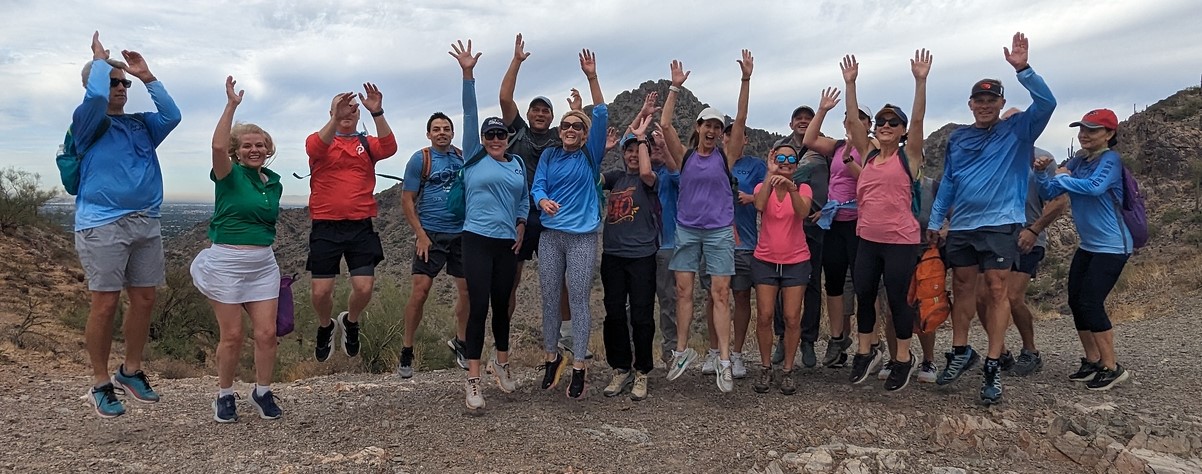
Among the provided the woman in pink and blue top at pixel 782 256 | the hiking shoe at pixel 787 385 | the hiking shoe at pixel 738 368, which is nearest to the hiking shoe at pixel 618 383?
the hiking shoe at pixel 738 368

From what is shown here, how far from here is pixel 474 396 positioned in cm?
505

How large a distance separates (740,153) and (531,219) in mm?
1859

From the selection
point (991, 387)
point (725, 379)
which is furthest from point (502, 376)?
point (991, 387)

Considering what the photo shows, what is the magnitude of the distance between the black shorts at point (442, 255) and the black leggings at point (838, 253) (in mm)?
3263

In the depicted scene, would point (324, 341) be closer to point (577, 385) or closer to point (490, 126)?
point (577, 385)

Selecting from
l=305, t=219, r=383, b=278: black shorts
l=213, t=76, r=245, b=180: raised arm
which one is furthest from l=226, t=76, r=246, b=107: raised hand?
l=305, t=219, r=383, b=278: black shorts

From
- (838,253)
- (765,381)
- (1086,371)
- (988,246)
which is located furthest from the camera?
(838,253)

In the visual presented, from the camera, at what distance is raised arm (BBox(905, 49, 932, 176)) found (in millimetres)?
5098

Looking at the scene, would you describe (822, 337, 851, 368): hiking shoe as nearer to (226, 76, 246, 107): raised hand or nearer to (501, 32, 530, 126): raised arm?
(501, 32, 530, 126): raised arm

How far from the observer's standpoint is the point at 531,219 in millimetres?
5828

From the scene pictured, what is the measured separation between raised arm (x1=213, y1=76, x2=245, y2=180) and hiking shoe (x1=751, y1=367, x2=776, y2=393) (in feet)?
13.9

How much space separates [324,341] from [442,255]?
1.42 metres

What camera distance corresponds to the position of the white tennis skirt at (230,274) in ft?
14.9

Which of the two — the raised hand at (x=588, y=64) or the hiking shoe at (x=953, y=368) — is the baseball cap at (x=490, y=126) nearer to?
the raised hand at (x=588, y=64)
